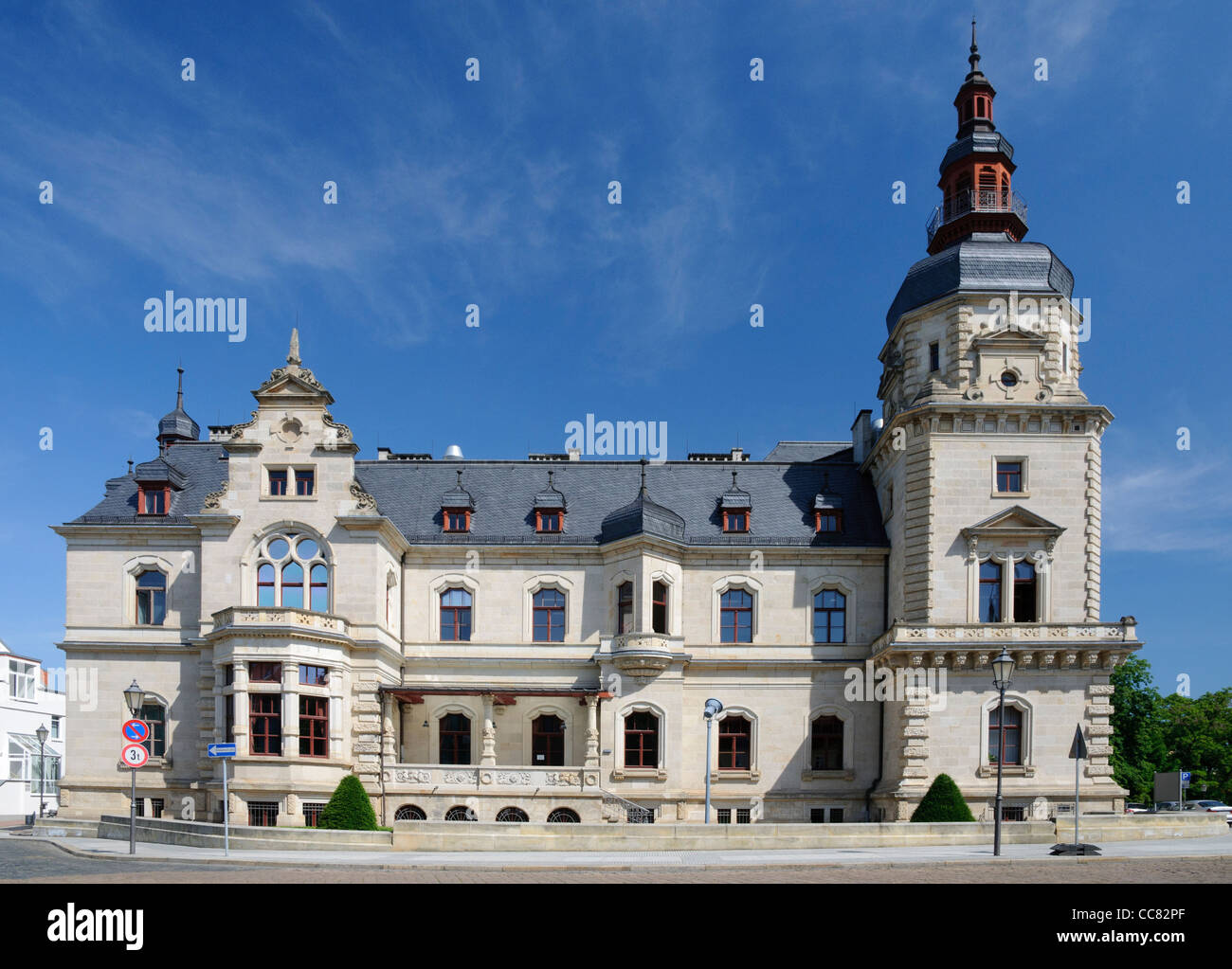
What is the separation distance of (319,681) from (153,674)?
8.19m

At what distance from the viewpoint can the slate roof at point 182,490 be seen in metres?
40.4

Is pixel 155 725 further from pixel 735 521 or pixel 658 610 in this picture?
pixel 735 521

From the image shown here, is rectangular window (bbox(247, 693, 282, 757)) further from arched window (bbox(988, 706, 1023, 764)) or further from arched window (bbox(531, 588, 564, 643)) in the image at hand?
arched window (bbox(988, 706, 1023, 764))

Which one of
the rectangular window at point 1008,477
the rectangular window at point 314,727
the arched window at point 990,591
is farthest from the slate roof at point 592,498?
the rectangular window at point 314,727

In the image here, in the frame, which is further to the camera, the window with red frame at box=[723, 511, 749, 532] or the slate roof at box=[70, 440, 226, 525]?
the window with red frame at box=[723, 511, 749, 532]

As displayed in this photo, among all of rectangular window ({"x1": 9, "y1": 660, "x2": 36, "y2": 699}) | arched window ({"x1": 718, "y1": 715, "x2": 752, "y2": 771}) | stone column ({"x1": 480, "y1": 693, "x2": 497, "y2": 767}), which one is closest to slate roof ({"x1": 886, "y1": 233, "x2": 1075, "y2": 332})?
arched window ({"x1": 718, "y1": 715, "x2": 752, "y2": 771})

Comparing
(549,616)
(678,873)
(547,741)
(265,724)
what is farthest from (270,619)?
(678,873)

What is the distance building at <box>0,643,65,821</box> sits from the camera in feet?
232

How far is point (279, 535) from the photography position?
37688mm

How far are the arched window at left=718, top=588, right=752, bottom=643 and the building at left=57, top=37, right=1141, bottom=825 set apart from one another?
8 cm

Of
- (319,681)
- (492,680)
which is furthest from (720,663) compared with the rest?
(319,681)

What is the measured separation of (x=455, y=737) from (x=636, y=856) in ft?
48.8

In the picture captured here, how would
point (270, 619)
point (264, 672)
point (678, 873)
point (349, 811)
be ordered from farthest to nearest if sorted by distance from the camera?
point (264, 672) < point (270, 619) < point (349, 811) < point (678, 873)

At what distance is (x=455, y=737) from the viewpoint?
1571 inches
